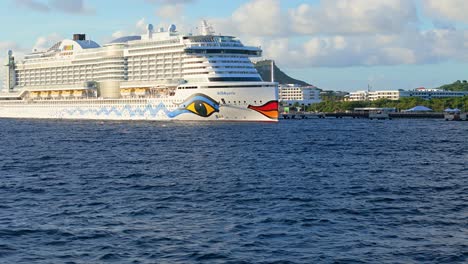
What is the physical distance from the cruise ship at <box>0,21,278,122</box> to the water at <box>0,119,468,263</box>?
49.8 metres

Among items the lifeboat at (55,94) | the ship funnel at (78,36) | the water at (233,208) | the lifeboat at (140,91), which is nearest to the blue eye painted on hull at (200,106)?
the lifeboat at (140,91)

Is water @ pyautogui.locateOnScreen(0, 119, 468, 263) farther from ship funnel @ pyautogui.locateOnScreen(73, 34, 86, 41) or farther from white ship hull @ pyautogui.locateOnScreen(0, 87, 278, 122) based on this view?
ship funnel @ pyautogui.locateOnScreen(73, 34, 86, 41)

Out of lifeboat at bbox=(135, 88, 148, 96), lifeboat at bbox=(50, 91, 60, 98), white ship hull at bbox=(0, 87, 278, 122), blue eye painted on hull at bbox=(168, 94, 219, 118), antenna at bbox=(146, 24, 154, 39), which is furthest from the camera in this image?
lifeboat at bbox=(50, 91, 60, 98)

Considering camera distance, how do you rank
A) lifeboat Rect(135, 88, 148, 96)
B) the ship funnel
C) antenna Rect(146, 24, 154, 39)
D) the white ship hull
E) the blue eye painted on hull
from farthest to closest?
1. the ship funnel
2. antenna Rect(146, 24, 154, 39)
3. lifeboat Rect(135, 88, 148, 96)
4. the blue eye painted on hull
5. the white ship hull

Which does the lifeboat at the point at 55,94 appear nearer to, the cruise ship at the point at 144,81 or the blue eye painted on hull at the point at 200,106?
the cruise ship at the point at 144,81

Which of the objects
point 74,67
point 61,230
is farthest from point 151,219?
point 74,67

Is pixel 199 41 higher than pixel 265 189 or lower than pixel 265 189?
higher

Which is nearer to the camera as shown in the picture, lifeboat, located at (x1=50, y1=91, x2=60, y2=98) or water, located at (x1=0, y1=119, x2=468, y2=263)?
water, located at (x1=0, y1=119, x2=468, y2=263)

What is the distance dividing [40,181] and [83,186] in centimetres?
342

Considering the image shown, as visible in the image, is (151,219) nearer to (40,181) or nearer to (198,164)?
(40,181)

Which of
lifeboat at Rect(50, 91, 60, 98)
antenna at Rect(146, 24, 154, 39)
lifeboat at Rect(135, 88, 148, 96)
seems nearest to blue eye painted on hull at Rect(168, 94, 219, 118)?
lifeboat at Rect(135, 88, 148, 96)

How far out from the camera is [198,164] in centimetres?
4559

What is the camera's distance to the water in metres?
21.4

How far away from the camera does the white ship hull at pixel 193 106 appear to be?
101500 mm
